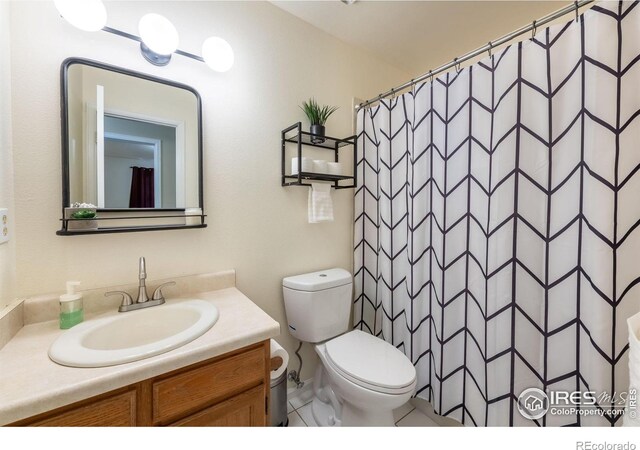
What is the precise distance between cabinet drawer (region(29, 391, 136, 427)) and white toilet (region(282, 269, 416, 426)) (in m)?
0.82

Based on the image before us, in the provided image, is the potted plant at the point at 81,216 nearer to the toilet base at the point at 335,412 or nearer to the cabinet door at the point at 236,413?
the cabinet door at the point at 236,413

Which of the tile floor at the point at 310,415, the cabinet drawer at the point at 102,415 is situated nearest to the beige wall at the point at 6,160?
the cabinet drawer at the point at 102,415

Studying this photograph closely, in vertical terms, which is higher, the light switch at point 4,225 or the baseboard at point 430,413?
the light switch at point 4,225

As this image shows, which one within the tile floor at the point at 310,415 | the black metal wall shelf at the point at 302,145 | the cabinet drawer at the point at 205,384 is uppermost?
the black metal wall shelf at the point at 302,145

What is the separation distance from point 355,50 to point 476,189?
4.15ft

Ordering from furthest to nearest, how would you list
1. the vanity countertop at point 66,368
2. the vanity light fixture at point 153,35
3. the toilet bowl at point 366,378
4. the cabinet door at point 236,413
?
the toilet bowl at point 366,378
the vanity light fixture at point 153,35
the cabinet door at point 236,413
the vanity countertop at point 66,368

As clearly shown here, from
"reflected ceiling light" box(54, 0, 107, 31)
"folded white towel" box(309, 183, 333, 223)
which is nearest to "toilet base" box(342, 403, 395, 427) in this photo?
"folded white towel" box(309, 183, 333, 223)

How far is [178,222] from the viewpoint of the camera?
3.92ft

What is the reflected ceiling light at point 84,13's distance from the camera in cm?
90

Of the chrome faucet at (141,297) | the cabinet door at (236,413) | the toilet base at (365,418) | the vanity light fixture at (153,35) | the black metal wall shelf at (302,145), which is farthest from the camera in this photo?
the black metal wall shelf at (302,145)

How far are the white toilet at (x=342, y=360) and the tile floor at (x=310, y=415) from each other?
0.06 meters

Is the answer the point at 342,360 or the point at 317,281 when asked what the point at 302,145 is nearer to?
the point at 317,281

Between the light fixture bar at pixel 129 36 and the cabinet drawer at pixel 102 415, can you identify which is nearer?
the cabinet drawer at pixel 102 415

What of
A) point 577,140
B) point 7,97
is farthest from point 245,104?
point 577,140
